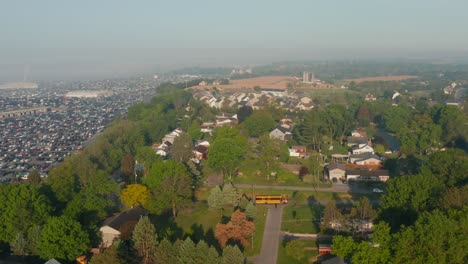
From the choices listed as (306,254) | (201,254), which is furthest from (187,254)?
(306,254)

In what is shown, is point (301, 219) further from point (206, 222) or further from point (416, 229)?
point (416, 229)

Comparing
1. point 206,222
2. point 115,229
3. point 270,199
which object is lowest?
point 206,222

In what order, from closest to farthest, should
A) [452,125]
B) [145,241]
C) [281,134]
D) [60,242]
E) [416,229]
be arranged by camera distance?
1. [416,229]
2. [145,241]
3. [60,242]
4. [452,125]
5. [281,134]

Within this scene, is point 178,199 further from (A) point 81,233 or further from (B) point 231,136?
(B) point 231,136

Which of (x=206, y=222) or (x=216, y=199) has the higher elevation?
(x=216, y=199)

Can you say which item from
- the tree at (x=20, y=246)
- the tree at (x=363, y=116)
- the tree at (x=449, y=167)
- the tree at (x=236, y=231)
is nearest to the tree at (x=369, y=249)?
the tree at (x=236, y=231)

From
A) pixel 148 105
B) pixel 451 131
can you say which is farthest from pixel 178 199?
pixel 148 105
